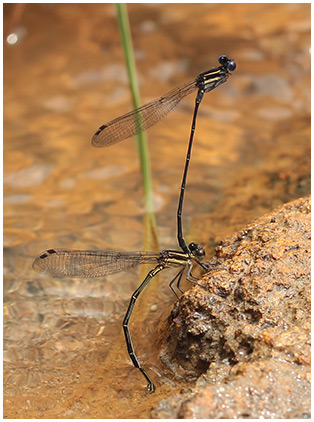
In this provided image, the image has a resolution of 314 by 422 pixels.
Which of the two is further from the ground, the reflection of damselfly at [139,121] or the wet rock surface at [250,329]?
the reflection of damselfly at [139,121]

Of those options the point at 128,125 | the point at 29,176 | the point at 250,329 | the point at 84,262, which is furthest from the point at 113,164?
the point at 250,329

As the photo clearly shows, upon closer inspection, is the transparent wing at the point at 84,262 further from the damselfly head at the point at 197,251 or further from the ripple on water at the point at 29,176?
the ripple on water at the point at 29,176

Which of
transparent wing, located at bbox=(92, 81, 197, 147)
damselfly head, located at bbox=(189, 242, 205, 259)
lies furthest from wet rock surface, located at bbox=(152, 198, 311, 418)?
transparent wing, located at bbox=(92, 81, 197, 147)

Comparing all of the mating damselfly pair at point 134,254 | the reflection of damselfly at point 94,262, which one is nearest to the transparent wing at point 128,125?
the mating damselfly pair at point 134,254

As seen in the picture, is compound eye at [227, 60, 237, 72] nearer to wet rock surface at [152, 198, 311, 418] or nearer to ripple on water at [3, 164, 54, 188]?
wet rock surface at [152, 198, 311, 418]

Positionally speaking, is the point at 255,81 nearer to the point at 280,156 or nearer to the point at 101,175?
the point at 280,156
